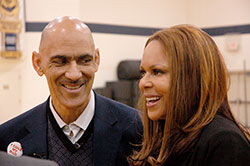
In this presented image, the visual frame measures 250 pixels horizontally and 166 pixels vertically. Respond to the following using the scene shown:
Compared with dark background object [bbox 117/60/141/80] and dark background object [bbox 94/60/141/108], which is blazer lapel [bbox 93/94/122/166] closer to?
dark background object [bbox 94/60/141/108]

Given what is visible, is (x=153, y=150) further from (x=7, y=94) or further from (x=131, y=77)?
(x=131, y=77)

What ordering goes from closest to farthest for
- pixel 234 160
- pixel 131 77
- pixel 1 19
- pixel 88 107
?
pixel 234 160 → pixel 88 107 → pixel 1 19 → pixel 131 77

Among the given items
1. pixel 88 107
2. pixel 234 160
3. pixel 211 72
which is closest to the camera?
pixel 234 160

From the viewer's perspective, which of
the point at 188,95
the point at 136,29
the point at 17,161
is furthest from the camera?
the point at 136,29

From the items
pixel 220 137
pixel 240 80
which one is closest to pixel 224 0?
pixel 240 80

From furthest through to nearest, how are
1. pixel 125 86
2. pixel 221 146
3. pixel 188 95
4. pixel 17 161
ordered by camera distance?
1. pixel 125 86
2. pixel 188 95
3. pixel 221 146
4. pixel 17 161

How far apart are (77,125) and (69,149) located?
5.9 inches

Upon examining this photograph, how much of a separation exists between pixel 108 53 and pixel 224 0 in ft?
11.0

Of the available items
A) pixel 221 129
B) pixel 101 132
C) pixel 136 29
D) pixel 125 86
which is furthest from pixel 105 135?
pixel 136 29

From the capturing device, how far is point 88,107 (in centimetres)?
207

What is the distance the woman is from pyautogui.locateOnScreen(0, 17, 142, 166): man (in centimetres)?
46

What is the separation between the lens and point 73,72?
6.29ft

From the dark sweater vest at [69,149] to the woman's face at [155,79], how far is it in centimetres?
52

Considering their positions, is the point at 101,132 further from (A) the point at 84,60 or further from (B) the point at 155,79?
(B) the point at 155,79
